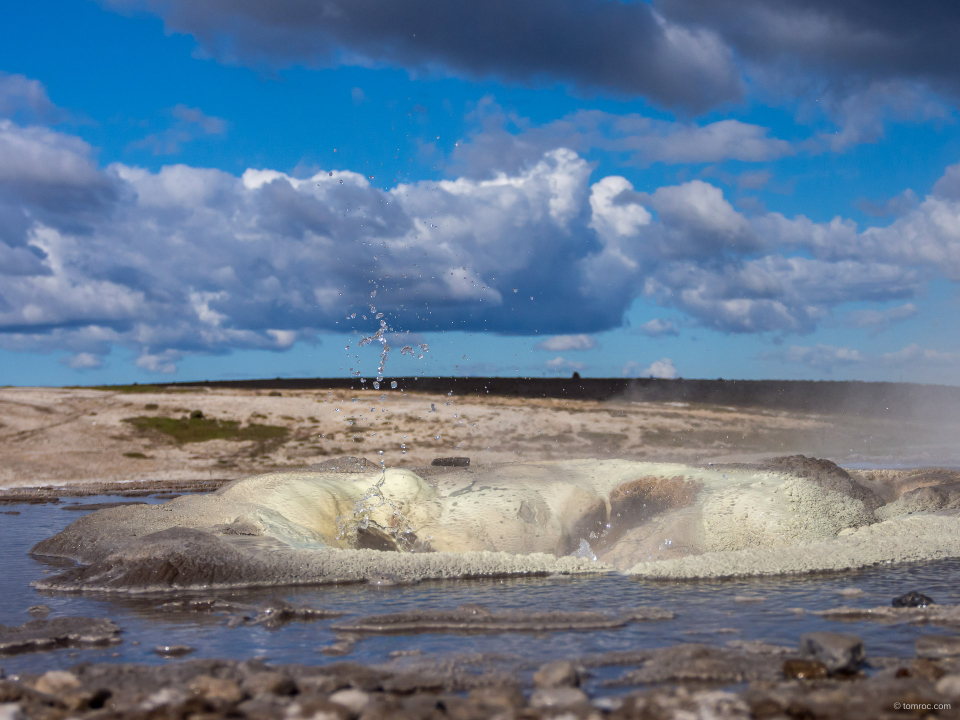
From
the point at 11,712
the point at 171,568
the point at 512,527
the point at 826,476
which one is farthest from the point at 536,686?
the point at 826,476

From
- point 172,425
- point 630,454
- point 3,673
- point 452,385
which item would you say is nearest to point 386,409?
point 172,425

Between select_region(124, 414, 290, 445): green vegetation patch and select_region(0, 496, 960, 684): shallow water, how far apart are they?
1944 cm

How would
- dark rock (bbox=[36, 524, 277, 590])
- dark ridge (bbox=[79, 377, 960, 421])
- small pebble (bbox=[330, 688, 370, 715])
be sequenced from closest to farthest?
small pebble (bbox=[330, 688, 370, 715]) → dark rock (bbox=[36, 524, 277, 590]) → dark ridge (bbox=[79, 377, 960, 421])

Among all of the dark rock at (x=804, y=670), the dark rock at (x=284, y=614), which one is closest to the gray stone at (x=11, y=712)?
the dark rock at (x=284, y=614)

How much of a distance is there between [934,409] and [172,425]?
117 ft

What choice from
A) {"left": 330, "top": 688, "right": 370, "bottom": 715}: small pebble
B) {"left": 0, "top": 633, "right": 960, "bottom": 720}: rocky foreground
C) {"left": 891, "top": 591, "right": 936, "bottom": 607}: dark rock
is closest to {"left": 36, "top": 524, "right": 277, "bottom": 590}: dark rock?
{"left": 0, "top": 633, "right": 960, "bottom": 720}: rocky foreground

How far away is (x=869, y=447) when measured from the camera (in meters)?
29.4

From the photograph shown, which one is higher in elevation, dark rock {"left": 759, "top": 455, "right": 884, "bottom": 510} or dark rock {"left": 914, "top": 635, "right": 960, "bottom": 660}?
dark rock {"left": 759, "top": 455, "right": 884, "bottom": 510}

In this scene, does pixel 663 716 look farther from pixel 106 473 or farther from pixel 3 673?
pixel 106 473

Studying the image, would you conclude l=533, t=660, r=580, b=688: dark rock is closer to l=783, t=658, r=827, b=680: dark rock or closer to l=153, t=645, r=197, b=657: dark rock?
l=783, t=658, r=827, b=680: dark rock

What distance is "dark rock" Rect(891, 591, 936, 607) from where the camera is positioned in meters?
6.62

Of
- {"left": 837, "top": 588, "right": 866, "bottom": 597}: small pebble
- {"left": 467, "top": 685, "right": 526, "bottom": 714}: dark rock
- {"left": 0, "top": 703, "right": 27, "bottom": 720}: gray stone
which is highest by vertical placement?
{"left": 837, "top": 588, "right": 866, "bottom": 597}: small pebble

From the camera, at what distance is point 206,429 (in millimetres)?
29203

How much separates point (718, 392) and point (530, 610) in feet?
172
